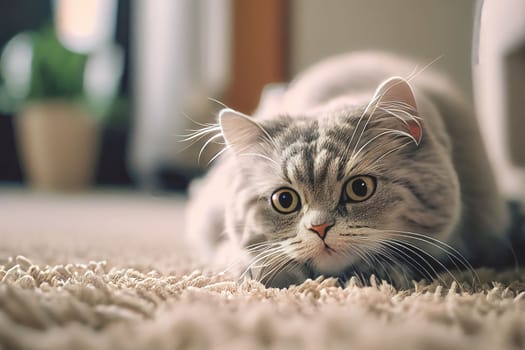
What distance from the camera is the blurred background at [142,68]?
89.1 inches

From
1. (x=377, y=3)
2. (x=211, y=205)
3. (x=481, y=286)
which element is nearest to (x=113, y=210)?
(x=211, y=205)

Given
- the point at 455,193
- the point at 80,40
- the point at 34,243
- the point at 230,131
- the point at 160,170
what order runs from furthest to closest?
1. the point at 80,40
2. the point at 160,170
3. the point at 34,243
4. the point at 230,131
5. the point at 455,193

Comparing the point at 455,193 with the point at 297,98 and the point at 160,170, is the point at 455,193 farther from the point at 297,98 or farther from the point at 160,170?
the point at 160,170

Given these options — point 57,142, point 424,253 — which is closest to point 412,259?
point 424,253

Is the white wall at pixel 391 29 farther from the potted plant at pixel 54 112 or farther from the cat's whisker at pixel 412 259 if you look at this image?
the potted plant at pixel 54 112

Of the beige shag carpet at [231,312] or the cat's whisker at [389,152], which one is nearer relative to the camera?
the beige shag carpet at [231,312]

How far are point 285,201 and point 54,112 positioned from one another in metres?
2.73

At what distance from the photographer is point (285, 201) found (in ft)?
2.59

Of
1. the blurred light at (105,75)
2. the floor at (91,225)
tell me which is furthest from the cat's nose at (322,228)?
the blurred light at (105,75)

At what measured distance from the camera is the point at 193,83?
314 centimetres

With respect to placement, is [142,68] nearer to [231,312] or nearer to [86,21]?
[86,21]

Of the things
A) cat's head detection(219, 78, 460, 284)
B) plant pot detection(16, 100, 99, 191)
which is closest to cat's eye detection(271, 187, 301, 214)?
cat's head detection(219, 78, 460, 284)

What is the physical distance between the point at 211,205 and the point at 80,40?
9.39 ft

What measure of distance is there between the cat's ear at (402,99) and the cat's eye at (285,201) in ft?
0.61
